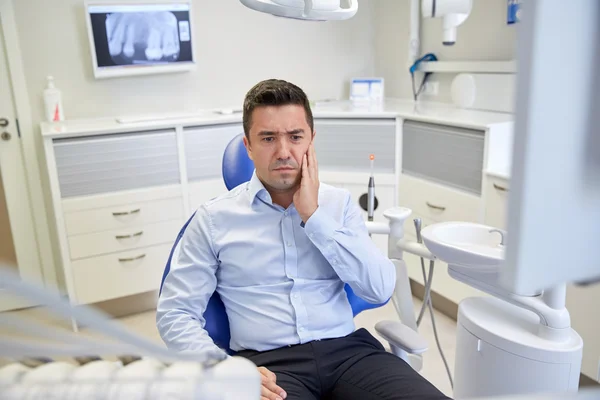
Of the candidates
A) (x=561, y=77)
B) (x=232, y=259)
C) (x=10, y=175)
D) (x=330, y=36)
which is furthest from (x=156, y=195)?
(x=561, y=77)

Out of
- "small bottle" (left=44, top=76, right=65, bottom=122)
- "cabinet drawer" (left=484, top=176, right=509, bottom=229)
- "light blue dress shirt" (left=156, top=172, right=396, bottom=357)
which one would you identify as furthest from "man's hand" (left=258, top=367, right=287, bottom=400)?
"small bottle" (left=44, top=76, right=65, bottom=122)

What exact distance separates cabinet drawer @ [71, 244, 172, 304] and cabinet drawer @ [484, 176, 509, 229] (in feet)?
5.59

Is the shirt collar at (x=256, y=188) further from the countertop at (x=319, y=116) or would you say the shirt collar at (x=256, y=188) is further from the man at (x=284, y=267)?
the countertop at (x=319, y=116)

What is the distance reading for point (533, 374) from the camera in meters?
1.48

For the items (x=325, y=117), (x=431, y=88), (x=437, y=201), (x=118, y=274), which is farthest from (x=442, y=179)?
(x=118, y=274)

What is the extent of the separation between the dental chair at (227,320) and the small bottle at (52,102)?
1648 mm

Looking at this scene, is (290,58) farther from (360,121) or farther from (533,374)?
(533,374)

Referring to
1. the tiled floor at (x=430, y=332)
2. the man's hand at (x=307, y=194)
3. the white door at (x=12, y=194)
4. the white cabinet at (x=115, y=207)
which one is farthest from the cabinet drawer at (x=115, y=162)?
the man's hand at (x=307, y=194)

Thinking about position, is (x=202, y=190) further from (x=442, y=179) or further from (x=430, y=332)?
(x=430, y=332)

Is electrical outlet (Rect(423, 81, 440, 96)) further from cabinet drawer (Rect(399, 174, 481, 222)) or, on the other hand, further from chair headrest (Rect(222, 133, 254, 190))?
chair headrest (Rect(222, 133, 254, 190))

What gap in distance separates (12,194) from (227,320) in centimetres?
204

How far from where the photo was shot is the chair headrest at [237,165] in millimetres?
1671

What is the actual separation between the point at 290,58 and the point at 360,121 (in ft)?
3.04

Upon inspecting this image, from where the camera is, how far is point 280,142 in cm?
145
